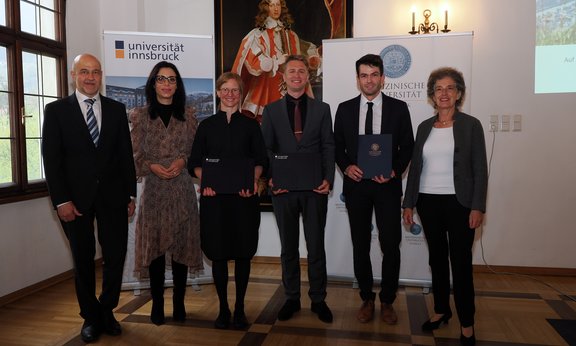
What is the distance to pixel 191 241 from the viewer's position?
3.09 m

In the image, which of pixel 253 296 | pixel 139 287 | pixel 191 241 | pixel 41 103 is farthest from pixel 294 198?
pixel 41 103

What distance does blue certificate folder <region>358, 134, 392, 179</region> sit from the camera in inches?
118

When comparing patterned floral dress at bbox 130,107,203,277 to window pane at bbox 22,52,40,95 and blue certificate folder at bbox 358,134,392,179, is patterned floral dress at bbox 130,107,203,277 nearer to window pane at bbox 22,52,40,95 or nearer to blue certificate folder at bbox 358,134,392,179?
blue certificate folder at bbox 358,134,392,179

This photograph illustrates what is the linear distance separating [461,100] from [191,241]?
1.89 m

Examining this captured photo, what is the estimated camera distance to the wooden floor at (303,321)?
293 cm

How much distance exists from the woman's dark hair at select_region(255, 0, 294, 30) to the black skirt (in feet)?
7.85

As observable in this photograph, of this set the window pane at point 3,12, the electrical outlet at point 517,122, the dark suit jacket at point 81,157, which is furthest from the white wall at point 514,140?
the dark suit jacket at point 81,157

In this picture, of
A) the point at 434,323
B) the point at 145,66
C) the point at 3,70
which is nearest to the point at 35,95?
the point at 3,70

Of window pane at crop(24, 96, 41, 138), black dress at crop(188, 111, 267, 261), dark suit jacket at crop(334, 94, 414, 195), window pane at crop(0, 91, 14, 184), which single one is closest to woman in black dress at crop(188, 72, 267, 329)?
black dress at crop(188, 111, 267, 261)

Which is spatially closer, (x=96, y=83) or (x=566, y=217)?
(x=96, y=83)

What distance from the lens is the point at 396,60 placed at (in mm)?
3885

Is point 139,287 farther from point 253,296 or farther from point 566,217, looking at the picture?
point 566,217

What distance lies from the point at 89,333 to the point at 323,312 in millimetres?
1487

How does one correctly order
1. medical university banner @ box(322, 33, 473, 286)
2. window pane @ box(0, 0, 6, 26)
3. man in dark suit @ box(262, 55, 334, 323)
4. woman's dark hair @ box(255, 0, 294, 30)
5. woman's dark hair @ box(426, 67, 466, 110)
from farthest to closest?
woman's dark hair @ box(255, 0, 294, 30), medical university banner @ box(322, 33, 473, 286), window pane @ box(0, 0, 6, 26), man in dark suit @ box(262, 55, 334, 323), woman's dark hair @ box(426, 67, 466, 110)
